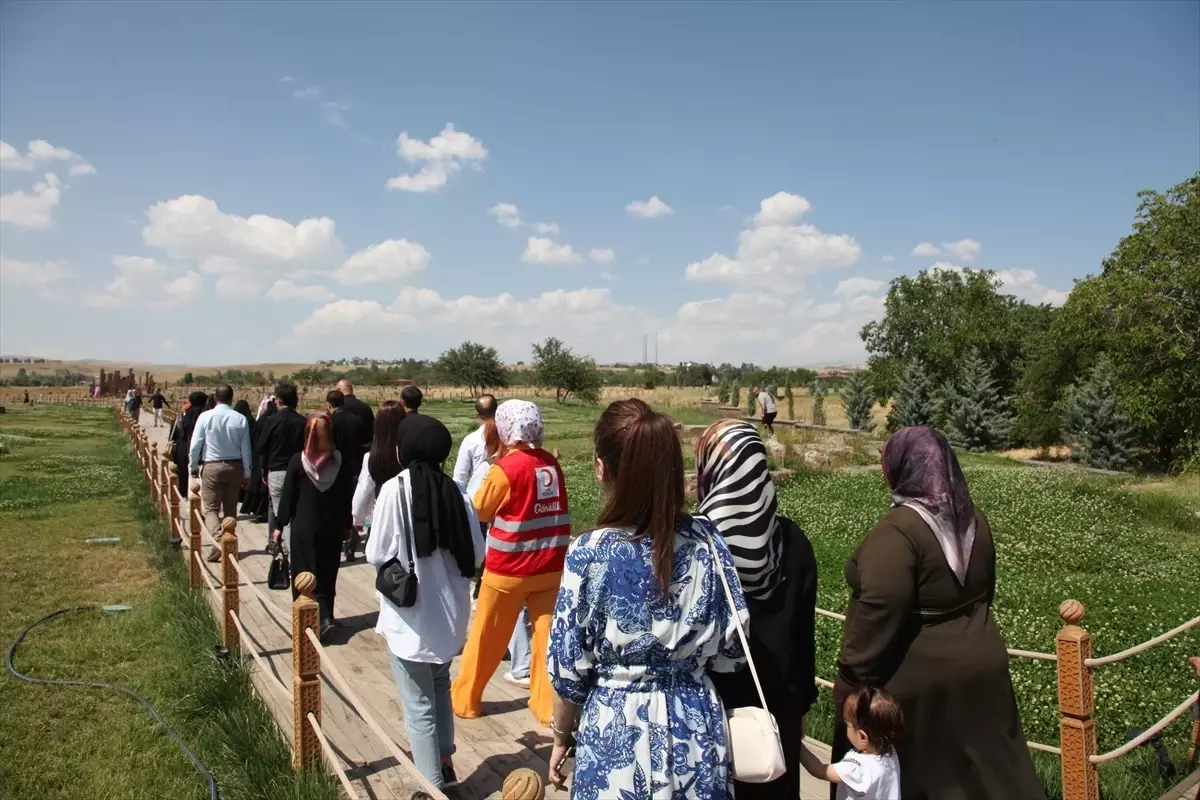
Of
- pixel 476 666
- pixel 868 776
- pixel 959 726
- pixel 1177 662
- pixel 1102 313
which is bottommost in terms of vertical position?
pixel 1177 662

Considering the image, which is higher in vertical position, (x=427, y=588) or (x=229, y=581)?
(x=427, y=588)

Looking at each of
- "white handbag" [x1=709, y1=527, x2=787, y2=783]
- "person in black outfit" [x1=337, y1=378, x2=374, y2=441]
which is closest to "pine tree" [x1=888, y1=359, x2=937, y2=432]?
"person in black outfit" [x1=337, y1=378, x2=374, y2=441]

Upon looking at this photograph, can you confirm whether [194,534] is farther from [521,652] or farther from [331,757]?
[331,757]

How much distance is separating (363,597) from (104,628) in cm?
247

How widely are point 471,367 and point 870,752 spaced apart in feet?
226

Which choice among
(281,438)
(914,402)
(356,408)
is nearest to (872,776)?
(281,438)

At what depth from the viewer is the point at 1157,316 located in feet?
72.9

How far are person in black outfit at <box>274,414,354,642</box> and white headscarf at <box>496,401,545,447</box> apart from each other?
2.02 m

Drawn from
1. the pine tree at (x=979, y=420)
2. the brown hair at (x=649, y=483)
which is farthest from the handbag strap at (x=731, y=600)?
the pine tree at (x=979, y=420)

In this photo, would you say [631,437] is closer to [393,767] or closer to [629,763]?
[629,763]

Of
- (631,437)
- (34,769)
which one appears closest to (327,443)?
(34,769)

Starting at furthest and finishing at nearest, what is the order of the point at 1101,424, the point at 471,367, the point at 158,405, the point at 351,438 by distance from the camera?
the point at 471,367 → the point at 158,405 → the point at 1101,424 → the point at 351,438

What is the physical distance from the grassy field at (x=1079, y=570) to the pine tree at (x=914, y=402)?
1667cm

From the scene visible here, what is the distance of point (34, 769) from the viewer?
4.90 meters
